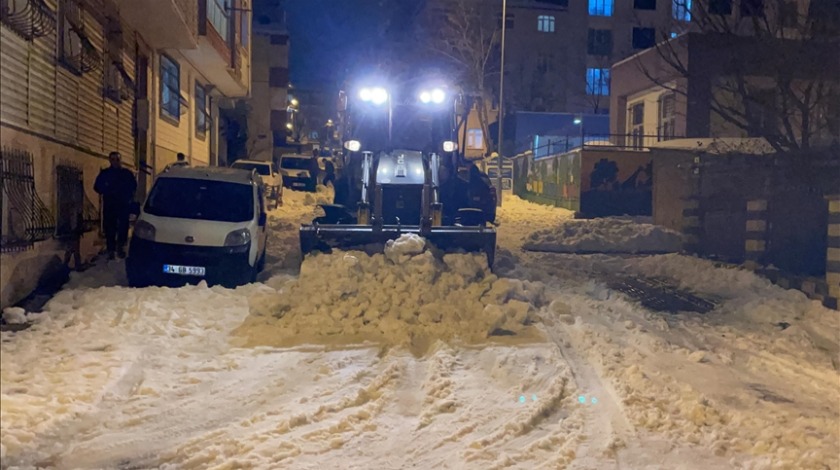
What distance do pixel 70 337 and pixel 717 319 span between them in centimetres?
814

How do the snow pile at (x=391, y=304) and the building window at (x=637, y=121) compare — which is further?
the building window at (x=637, y=121)

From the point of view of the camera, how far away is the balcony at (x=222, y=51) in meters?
18.3

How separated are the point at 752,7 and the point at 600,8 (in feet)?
155

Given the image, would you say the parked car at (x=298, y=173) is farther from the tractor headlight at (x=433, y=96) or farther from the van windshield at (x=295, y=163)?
the tractor headlight at (x=433, y=96)

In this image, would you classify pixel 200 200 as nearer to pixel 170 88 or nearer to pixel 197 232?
pixel 197 232

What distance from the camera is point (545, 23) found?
61062 millimetres

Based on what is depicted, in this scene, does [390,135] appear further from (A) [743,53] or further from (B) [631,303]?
(A) [743,53]

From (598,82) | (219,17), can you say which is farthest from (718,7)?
(598,82)

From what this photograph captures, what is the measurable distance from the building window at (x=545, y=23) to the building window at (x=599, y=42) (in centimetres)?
329

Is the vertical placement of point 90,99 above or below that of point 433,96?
below

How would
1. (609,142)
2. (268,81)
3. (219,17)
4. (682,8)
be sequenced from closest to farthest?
(682,8) → (219,17) → (609,142) → (268,81)

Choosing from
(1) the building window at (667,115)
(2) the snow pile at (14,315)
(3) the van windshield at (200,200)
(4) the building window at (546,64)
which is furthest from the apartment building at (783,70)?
(4) the building window at (546,64)

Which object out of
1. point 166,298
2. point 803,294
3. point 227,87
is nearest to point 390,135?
point 166,298

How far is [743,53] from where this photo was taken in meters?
16.4
